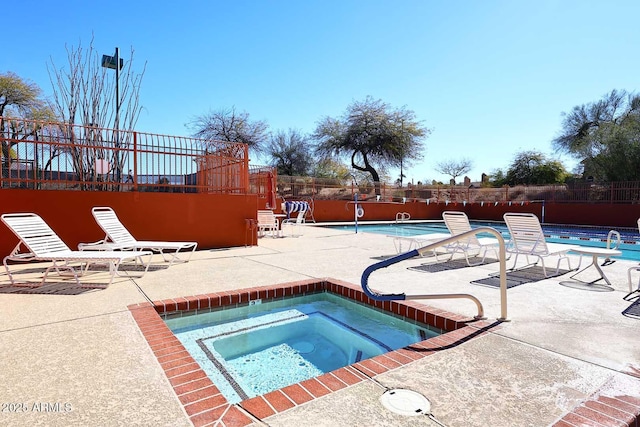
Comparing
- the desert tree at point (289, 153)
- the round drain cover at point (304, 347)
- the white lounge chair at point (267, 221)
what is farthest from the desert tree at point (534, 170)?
the round drain cover at point (304, 347)

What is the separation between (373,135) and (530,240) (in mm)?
26066

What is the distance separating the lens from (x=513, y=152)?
116ft

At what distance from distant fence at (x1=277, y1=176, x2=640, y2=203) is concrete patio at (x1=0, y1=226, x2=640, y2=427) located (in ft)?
53.7

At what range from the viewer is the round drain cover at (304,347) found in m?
3.22

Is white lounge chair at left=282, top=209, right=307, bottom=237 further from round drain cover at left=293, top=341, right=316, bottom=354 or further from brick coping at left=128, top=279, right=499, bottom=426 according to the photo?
round drain cover at left=293, top=341, right=316, bottom=354

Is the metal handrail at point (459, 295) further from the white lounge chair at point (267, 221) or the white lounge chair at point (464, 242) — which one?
the white lounge chair at point (267, 221)

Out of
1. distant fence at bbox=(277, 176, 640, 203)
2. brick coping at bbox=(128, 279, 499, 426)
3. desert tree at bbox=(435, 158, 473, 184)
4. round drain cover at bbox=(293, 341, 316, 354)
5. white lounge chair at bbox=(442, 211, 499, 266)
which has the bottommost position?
round drain cover at bbox=(293, 341, 316, 354)

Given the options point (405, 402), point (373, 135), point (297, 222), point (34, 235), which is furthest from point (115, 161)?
point (373, 135)

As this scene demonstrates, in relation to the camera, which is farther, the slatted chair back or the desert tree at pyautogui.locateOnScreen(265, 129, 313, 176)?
the desert tree at pyautogui.locateOnScreen(265, 129, 313, 176)

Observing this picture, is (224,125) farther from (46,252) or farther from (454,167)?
(454,167)

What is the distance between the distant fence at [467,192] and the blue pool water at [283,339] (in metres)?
16.1

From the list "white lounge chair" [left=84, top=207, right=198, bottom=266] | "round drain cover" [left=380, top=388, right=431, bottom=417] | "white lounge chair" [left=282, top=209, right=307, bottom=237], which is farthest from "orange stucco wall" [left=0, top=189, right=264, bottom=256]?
"round drain cover" [left=380, top=388, right=431, bottom=417]

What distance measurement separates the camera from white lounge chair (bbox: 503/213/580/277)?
17.6 feet

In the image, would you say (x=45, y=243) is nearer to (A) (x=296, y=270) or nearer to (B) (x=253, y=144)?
(A) (x=296, y=270)
